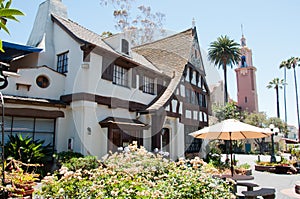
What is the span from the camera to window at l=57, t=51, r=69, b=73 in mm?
→ 12469

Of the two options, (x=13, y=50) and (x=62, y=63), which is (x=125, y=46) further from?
(x=13, y=50)

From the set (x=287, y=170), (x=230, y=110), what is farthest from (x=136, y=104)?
(x=230, y=110)

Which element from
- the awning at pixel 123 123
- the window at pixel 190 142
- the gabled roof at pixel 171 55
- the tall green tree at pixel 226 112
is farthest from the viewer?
the tall green tree at pixel 226 112

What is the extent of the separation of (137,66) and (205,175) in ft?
36.3

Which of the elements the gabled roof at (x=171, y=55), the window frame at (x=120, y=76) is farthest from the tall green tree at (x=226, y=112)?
the window frame at (x=120, y=76)

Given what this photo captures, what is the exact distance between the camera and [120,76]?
44.4ft

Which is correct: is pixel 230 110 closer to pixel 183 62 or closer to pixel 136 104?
pixel 183 62

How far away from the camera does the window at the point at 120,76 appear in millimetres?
13204

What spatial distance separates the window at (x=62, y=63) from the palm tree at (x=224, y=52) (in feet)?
91.6

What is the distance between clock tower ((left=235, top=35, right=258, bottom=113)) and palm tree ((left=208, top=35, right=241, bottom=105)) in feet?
45.3

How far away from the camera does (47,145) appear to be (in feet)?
35.2

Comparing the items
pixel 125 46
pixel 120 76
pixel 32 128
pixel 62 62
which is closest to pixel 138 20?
pixel 125 46

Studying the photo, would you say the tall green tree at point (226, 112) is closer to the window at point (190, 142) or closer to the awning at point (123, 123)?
the window at point (190, 142)

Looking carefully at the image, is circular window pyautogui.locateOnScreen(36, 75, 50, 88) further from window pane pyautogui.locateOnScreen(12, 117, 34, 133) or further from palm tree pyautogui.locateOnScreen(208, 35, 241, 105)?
palm tree pyautogui.locateOnScreen(208, 35, 241, 105)
